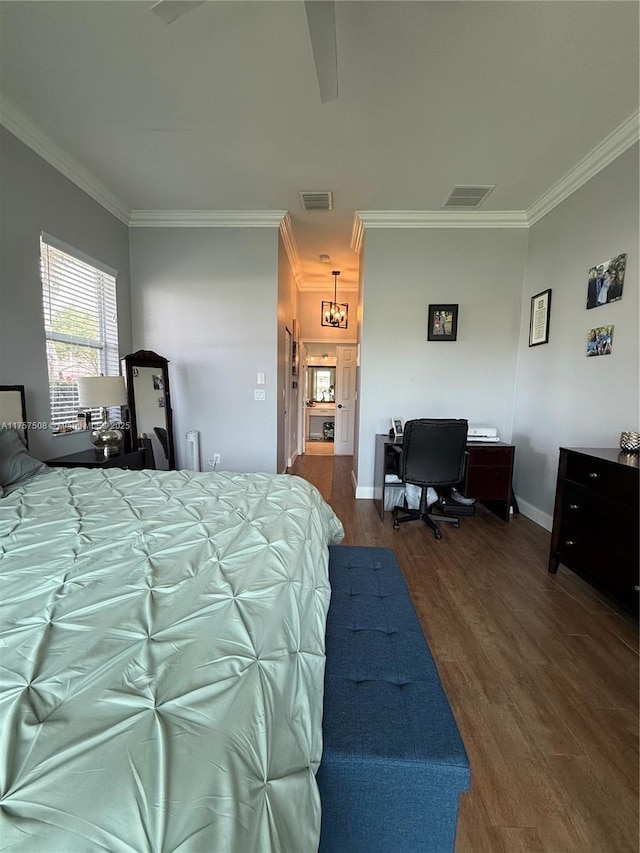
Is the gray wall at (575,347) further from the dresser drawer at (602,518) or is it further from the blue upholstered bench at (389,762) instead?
the blue upholstered bench at (389,762)

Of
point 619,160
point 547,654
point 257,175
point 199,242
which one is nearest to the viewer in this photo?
point 547,654

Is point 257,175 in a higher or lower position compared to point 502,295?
higher

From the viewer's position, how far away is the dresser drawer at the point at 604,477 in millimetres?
1772

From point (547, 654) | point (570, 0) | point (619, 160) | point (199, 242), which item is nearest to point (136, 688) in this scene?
point (547, 654)

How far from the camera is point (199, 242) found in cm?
373

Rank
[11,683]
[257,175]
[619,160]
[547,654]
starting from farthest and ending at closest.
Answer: [257,175] → [619,160] → [547,654] → [11,683]

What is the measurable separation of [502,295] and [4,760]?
4.38m

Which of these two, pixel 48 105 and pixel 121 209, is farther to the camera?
pixel 121 209

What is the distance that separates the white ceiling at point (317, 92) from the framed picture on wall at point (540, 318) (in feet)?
3.04

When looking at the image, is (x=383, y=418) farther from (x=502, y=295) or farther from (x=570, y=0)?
(x=570, y=0)

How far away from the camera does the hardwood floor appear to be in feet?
3.47

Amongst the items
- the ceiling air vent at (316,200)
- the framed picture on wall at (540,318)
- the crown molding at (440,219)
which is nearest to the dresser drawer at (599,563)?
the framed picture on wall at (540,318)

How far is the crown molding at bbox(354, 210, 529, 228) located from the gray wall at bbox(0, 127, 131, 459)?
2.59 meters

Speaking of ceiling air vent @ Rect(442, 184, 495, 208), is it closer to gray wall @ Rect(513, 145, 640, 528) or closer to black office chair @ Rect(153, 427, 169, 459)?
gray wall @ Rect(513, 145, 640, 528)
